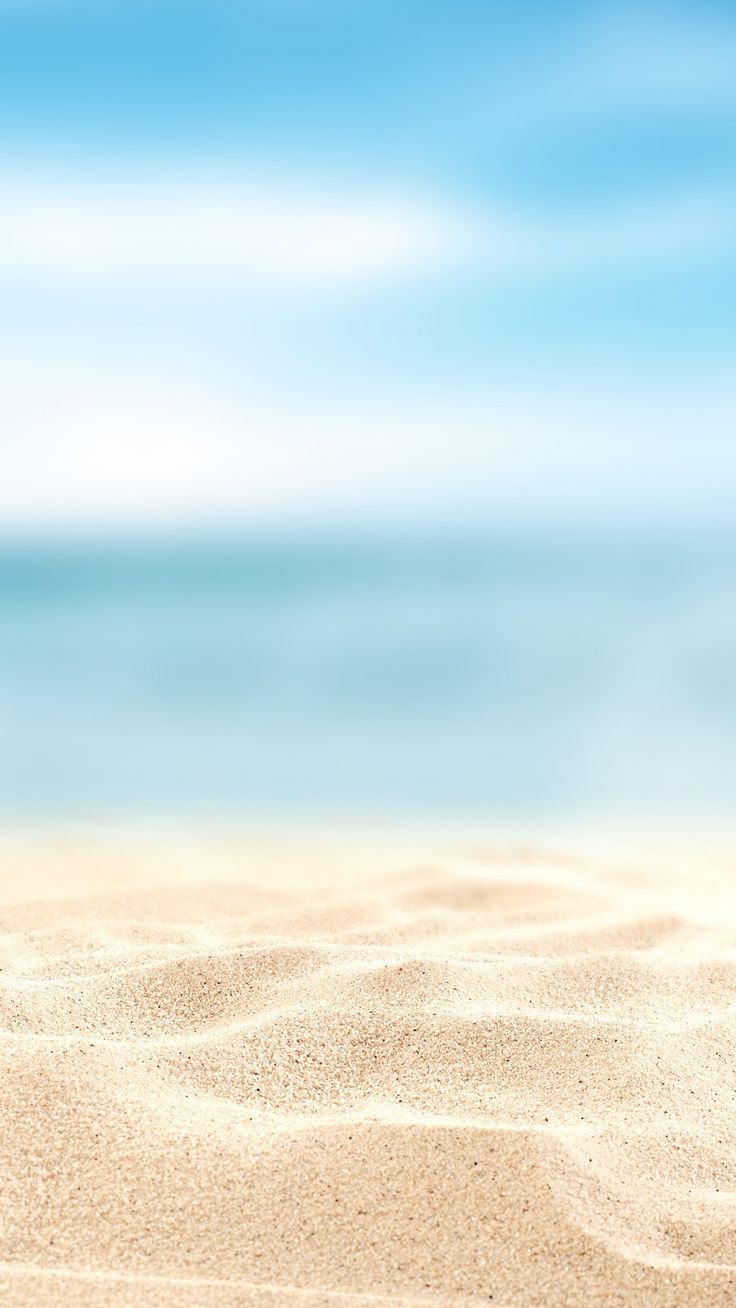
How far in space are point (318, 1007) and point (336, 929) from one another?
86 centimetres

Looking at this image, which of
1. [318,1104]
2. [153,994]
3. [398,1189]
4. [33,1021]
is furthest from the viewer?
[153,994]

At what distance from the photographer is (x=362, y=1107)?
6.88 feet

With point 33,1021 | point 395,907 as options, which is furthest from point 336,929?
point 33,1021

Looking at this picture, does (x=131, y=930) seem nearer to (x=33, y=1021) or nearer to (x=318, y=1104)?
(x=33, y=1021)

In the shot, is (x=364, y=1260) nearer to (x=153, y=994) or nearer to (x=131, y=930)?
(x=153, y=994)

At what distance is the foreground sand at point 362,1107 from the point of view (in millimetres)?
1673

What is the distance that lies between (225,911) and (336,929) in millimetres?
378

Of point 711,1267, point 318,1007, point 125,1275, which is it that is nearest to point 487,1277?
point 711,1267

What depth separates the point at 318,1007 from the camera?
8.03 ft

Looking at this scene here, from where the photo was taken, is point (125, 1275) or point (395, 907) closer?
point (125, 1275)

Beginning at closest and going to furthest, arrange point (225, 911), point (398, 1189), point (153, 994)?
point (398, 1189), point (153, 994), point (225, 911)

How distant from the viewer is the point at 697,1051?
7.93 ft

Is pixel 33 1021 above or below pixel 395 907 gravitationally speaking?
above

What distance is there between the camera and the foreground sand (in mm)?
1673
